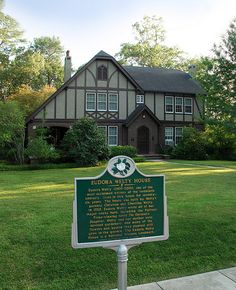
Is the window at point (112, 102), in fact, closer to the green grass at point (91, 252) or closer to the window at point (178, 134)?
the window at point (178, 134)

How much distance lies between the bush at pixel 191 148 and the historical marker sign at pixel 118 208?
81.4 feet

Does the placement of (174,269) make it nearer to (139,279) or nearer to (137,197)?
(139,279)

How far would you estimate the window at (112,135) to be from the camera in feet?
98.4

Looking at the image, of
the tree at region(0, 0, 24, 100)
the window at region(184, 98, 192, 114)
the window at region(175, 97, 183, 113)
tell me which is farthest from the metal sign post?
the tree at region(0, 0, 24, 100)

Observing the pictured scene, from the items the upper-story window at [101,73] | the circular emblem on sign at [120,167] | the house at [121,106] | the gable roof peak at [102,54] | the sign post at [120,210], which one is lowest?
the sign post at [120,210]

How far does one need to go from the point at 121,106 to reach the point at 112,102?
924 mm

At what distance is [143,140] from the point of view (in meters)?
31.0

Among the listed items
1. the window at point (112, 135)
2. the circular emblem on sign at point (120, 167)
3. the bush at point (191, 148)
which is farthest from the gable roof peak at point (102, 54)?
the circular emblem on sign at point (120, 167)

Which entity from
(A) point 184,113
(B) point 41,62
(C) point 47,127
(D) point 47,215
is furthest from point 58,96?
(D) point 47,215

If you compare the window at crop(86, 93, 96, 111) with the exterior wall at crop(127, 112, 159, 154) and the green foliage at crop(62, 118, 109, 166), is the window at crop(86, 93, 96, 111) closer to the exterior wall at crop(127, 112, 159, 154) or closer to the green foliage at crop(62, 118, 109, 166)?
the exterior wall at crop(127, 112, 159, 154)

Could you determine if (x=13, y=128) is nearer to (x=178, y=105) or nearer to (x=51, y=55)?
(x=178, y=105)

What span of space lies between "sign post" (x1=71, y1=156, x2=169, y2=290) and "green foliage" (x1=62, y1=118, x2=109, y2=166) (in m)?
18.2

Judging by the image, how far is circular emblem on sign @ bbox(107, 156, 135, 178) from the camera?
13.7 feet

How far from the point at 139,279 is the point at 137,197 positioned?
142 centimetres
